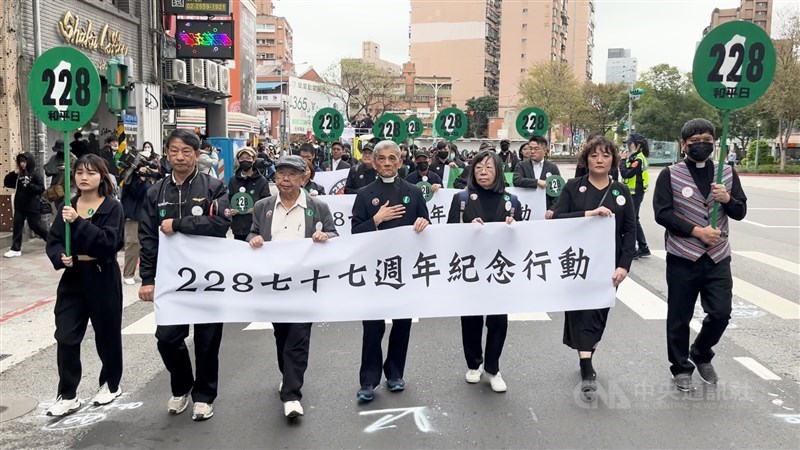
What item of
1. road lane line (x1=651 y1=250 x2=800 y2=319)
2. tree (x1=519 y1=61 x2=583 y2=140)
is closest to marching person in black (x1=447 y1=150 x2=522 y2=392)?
A: road lane line (x1=651 y1=250 x2=800 y2=319)

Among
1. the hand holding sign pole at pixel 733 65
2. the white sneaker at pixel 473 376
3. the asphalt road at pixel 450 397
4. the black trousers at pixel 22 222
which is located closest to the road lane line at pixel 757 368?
the asphalt road at pixel 450 397

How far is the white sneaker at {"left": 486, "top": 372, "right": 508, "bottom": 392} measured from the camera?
5.10 m

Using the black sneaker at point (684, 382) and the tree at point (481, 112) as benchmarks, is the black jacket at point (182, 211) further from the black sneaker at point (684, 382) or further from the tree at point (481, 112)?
the tree at point (481, 112)

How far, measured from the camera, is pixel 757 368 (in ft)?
18.7

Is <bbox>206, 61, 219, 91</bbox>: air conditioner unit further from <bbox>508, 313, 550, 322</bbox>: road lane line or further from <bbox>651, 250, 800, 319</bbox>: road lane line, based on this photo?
<bbox>651, 250, 800, 319</bbox>: road lane line

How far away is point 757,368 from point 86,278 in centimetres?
542

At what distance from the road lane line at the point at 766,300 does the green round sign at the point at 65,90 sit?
7380mm

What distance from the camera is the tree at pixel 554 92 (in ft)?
214

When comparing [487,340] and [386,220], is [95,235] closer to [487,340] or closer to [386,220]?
[386,220]

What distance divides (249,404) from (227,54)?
52.8 ft

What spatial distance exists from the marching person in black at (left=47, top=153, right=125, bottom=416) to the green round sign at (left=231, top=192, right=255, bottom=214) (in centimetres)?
290

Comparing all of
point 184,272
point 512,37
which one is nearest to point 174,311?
point 184,272

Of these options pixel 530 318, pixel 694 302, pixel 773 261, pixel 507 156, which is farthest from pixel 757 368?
pixel 507 156

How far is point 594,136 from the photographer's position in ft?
17.8
